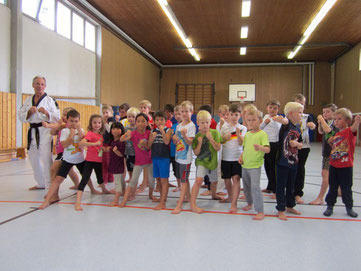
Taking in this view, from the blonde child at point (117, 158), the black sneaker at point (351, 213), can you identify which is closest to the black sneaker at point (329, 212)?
the black sneaker at point (351, 213)

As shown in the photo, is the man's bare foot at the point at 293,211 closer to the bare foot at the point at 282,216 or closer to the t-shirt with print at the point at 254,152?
the bare foot at the point at 282,216

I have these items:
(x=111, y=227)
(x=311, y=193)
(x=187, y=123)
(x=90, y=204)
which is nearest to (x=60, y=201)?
(x=90, y=204)

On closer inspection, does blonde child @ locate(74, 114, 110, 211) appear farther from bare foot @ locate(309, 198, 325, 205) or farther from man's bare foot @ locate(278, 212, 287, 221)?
bare foot @ locate(309, 198, 325, 205)

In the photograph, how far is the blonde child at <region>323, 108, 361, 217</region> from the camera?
317 centimetres

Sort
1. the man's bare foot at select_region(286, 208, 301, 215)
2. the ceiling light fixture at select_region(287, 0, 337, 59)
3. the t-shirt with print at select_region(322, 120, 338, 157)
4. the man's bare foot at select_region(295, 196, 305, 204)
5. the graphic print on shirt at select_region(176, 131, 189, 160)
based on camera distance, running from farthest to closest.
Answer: the ceiling light fixture at select_region(287, 0, 337, 59), the man's bare foot at select_region(295, 196, 305, 204), the t-shirt with print at select_region(322, 120, 338, 157), the graphic print on shirt at select_region(176, 131, 189, 160), the man's bare foot at select_region(286, 208, 301, 215)

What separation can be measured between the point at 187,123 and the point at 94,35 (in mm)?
10337

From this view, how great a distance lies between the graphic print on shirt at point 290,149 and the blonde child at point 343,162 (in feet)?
1.64

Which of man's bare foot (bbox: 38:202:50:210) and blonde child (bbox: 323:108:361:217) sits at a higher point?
blonde child (bbox: 323:108:361:217)

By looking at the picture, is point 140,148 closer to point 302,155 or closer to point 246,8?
point 302,155

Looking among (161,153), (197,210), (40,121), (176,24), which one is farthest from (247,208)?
(176,24)

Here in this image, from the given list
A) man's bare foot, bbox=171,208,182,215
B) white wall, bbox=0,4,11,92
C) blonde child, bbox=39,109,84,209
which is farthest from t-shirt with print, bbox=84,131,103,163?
white wall, bbox=0,4,11,92

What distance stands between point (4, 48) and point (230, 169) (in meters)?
7.52

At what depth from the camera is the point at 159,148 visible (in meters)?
3.56

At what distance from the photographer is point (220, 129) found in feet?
13.2
